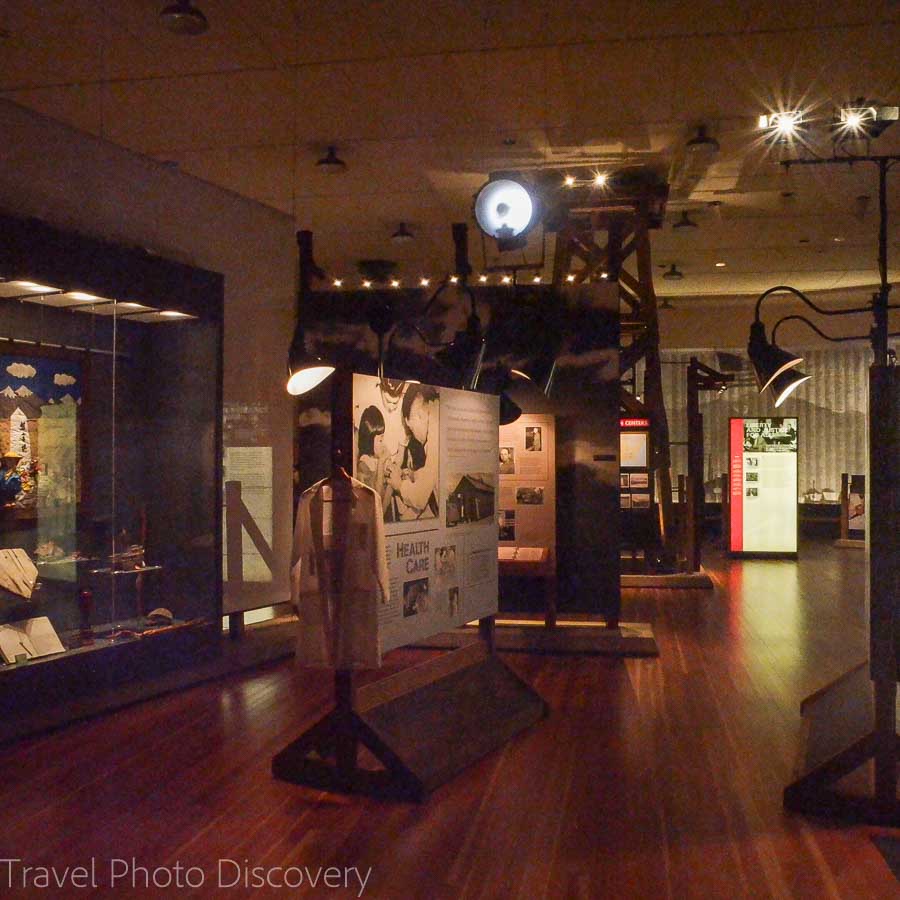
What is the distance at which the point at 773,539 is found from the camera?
570 inches

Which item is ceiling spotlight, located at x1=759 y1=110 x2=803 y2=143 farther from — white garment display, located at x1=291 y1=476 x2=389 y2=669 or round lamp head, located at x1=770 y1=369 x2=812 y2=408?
white garment display, located at x1=291 y1=476 x2=389 y2=669

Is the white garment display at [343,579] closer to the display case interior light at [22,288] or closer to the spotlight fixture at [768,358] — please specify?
the spotlight fixture at [768,358]

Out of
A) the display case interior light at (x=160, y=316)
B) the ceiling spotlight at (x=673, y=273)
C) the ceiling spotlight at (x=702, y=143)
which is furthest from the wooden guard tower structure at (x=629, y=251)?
the display case interior light at (x=160, y=316)

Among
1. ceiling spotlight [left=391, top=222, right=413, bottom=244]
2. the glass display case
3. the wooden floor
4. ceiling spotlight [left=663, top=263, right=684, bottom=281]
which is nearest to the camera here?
the wooden floor

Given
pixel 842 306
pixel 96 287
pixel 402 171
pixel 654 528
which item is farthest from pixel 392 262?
pixel 842 306

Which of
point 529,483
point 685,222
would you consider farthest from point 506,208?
point 685,222

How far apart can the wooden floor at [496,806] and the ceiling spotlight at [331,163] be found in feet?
14.3

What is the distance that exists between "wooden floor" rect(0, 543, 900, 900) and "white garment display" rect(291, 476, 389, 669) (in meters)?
0.72

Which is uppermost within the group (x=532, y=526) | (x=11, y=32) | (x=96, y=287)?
(x=11, y=32)

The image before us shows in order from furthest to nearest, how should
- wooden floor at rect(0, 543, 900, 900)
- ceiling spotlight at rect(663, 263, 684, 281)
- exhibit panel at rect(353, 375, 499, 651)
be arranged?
ceiling spotlight at rect(663, 263, 684, 281) → exhibit panel at rect(353, 375, 499, 651) → wooden floor at rect(0, 543, 900, 900)

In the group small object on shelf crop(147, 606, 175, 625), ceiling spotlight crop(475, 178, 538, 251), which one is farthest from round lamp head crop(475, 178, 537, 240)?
small object on shelf crop(147, 606, 175, 625)

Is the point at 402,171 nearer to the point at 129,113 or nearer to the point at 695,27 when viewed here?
the point at 129,113

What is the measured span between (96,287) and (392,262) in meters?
7.00

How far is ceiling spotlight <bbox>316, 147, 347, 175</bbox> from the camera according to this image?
8.05 meters
